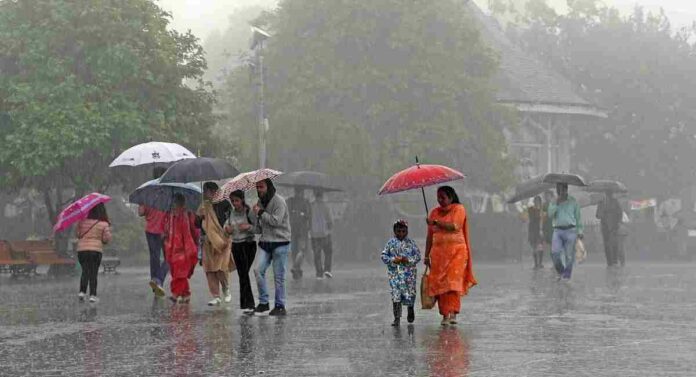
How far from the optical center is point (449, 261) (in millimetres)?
15453

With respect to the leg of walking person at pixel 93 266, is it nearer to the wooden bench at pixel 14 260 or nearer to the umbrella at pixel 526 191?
the wooden bench at pixel 14 260

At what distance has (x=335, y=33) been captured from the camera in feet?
141

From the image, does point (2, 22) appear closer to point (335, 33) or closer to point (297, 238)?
point (297, 238)

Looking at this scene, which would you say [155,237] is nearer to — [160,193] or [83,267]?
[160,193]

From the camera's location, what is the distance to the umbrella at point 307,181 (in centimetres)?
2872

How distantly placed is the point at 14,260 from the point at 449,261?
17143 millimetres

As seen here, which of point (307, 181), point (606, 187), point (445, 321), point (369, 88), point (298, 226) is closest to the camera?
point (445, 321)

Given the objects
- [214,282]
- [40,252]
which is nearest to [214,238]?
[214,282]

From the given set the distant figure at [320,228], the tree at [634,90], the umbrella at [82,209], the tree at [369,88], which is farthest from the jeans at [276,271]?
the tree at [634,90]

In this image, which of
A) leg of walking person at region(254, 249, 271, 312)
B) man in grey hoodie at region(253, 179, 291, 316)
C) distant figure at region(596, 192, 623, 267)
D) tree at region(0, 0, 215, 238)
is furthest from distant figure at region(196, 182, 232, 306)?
distant figure at region(596, 192, 623, 267)

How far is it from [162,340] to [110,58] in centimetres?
1848

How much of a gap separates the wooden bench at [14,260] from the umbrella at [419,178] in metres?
15.9

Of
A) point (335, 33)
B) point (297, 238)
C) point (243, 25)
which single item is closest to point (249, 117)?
point (335, 33)

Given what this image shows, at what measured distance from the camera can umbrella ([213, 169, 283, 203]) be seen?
1709cm
